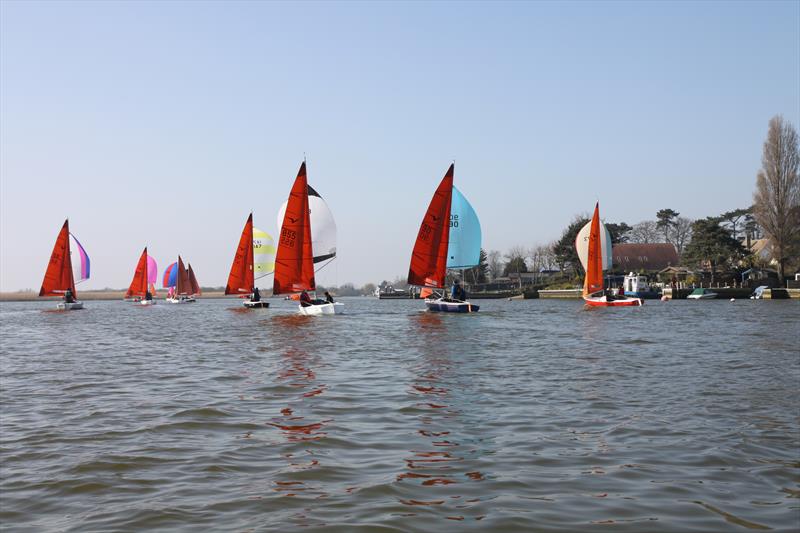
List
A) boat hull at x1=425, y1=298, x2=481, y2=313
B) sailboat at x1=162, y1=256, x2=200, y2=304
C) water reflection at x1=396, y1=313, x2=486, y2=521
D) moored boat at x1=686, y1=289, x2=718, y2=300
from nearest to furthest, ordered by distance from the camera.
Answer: water reflection at x1=396, y1=313, x2=486, y2=521
boat hull at x1=425, y1=298, x2=481, y2=313
moored boat at x1=686, y1=289, x2=718, y2=300
sailboat at x1=162, y1=256, x2=200, y2=304

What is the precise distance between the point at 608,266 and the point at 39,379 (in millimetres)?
64050

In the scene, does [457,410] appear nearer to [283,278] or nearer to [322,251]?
[283,278]

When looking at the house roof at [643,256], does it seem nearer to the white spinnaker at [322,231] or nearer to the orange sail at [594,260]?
the orange sail at [594,260]

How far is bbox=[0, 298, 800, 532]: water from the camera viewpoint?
5.36 metres

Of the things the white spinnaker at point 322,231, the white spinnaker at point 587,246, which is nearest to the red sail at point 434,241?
the white spinnaker at point 322,231

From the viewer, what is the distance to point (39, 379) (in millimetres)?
14570

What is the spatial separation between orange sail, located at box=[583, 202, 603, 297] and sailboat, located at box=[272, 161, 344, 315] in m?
25.6

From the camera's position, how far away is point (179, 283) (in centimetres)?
10350

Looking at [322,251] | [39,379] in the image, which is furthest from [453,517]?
[322,251]

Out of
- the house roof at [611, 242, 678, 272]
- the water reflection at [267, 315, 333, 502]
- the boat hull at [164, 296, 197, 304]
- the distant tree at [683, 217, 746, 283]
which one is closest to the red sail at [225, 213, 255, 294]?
the boat hull at [164, 296, 197, 304]

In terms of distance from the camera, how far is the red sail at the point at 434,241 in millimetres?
43875

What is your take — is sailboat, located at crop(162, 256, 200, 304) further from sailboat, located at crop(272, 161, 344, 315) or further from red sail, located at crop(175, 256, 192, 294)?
sailboat, located at crop(272, 161, 344, 315)

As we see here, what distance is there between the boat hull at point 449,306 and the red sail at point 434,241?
1585mm

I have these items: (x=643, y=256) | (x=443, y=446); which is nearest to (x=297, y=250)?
(x=443, y=446)
